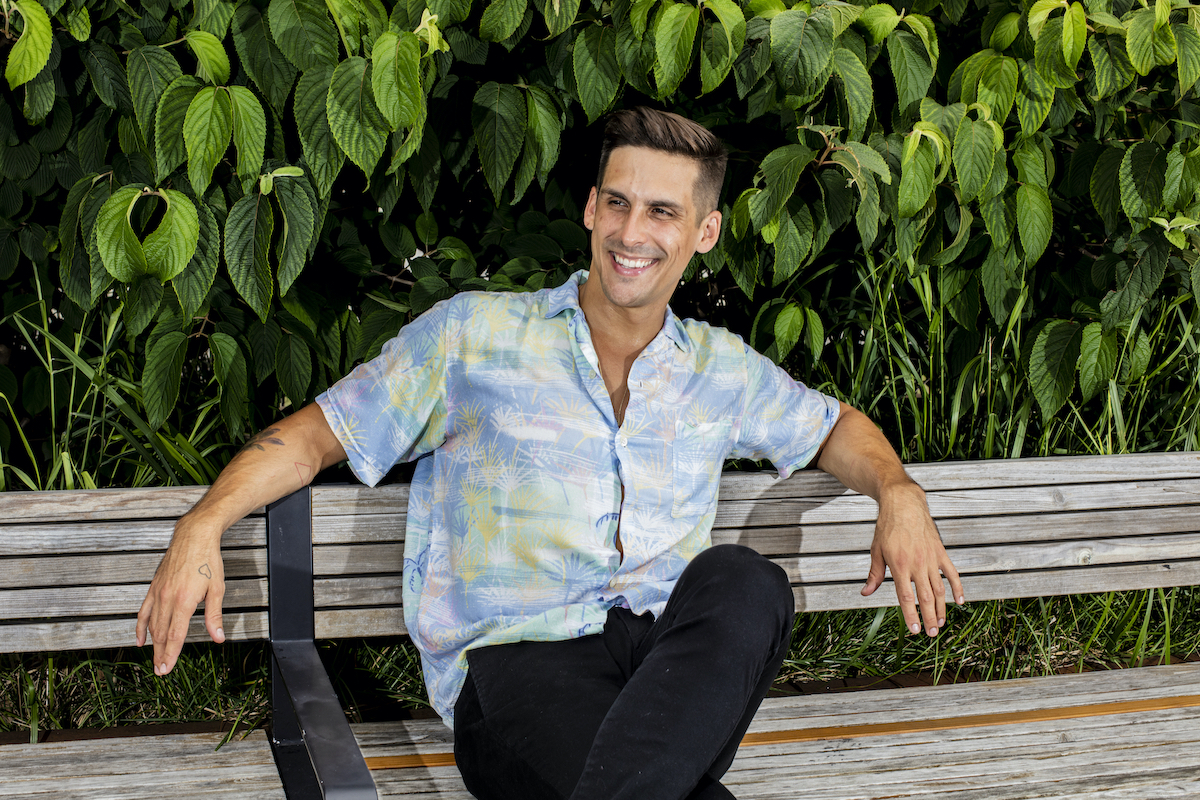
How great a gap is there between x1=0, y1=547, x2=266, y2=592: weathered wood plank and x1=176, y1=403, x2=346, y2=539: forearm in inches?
11.1

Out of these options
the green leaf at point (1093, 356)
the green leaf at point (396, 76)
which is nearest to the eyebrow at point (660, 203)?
the green leaf at point (396, 76)

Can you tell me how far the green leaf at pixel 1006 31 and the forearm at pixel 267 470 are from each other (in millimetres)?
1684

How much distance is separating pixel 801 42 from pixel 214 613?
1.49 metres

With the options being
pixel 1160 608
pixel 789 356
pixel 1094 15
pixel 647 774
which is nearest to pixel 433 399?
pixel 647 774

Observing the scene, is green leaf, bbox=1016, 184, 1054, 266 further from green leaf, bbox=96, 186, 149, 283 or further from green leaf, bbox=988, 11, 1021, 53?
green leaf, bbox=96, 186, 149, 283

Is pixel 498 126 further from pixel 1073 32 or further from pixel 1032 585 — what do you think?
pixel 1032 585

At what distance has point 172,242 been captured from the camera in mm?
1882

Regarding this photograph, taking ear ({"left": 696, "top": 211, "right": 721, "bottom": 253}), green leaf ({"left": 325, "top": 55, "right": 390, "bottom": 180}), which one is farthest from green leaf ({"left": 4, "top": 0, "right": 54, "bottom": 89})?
ear ({"left": 696, "top": 211, "right": 721, "bottom": 253})

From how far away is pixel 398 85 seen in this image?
70.4 inches

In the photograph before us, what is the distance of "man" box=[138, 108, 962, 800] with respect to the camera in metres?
1.78

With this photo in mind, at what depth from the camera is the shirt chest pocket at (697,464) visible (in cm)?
205

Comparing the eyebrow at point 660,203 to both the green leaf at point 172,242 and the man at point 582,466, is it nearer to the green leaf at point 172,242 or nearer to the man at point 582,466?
the man at point 582,466

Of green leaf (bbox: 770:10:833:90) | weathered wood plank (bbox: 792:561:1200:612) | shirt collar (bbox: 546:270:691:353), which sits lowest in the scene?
weathered wood plank (bbox: 792:561:1200:612)

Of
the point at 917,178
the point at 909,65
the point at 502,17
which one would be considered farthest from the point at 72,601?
the point at 909,65
